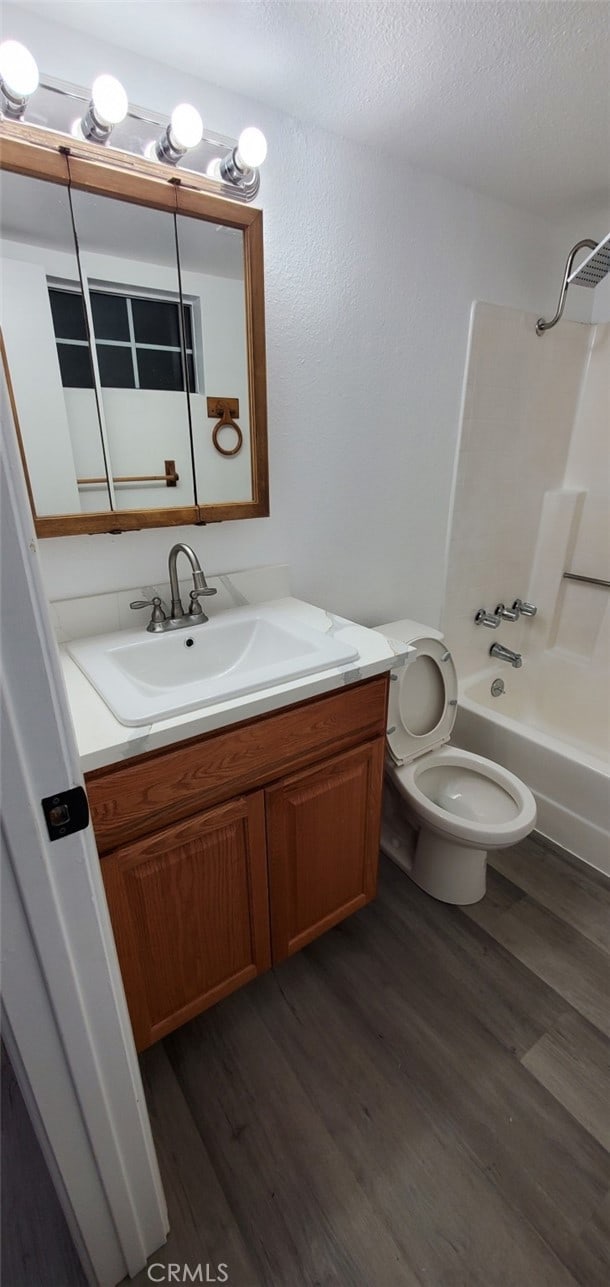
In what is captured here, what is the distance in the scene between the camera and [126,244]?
1136 millimetres

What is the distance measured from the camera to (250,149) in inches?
44.6

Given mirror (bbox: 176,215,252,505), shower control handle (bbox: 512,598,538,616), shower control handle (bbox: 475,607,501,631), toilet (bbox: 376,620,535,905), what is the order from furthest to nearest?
shower control handle (bbox: 512,598,538,616) → shower control handle (bbox: 475,607,501,631) → toilet (bbox: 376,620,535,905) → mirror (bbox: 176,215,252,505)

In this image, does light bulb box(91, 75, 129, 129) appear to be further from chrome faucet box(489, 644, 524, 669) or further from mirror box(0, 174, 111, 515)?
chrome faucet box(489, 644, 524, 669)

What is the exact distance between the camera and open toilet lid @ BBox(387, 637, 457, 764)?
168 cm

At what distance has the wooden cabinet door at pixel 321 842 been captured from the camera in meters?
1.23

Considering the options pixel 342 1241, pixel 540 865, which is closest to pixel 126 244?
pixel 342 1241

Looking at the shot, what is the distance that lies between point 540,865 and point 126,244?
2.15 meters

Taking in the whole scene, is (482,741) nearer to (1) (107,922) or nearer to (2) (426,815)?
(2) (426,815)

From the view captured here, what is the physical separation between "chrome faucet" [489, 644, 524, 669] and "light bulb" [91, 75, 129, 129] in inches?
81.2

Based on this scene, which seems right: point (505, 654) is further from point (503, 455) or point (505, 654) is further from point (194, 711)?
point (194, 711)

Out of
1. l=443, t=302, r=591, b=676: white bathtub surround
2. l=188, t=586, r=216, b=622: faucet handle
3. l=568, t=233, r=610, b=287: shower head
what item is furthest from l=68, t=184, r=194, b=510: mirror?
l=568, t=233, r=610, b=287: shower head

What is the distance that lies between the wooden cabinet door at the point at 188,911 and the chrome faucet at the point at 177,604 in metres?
0.49

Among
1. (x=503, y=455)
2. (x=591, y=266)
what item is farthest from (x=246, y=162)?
(x=503, y=455)

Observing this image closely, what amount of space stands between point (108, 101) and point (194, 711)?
113 cm
